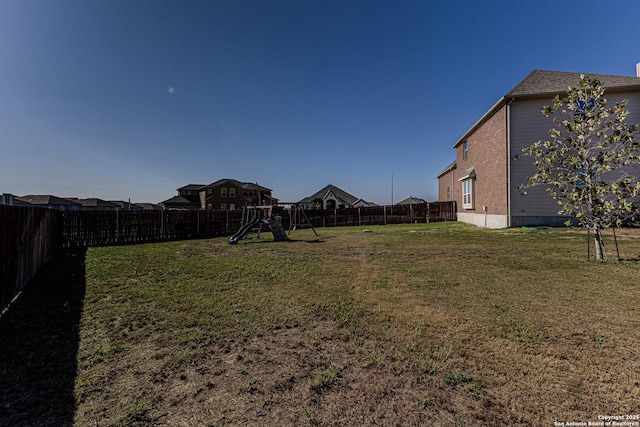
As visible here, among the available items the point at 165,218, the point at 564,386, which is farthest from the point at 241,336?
the point at 165,218

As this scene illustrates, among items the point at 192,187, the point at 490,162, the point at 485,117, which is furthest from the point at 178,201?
the point at 490,162

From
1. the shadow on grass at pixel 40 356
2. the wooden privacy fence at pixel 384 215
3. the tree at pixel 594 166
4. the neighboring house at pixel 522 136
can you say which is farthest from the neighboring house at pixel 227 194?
the shadow on grass at pixel 40 356

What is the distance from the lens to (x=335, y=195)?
4406 cm

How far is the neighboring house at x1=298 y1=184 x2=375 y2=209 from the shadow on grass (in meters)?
38.4

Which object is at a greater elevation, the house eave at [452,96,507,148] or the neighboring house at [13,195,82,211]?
the house eave at [452,96,507,148]

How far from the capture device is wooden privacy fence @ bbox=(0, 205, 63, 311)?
4434 millimetres

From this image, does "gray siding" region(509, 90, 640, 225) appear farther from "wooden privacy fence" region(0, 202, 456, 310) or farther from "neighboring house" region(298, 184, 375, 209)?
"neighboring house" region(298, 184, 375, 209)

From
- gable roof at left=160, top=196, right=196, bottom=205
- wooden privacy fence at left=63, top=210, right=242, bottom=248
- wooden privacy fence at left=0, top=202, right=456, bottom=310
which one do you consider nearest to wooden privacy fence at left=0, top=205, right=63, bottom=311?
wooden privacy fence at left=0, top=202, right=456, bottom=310

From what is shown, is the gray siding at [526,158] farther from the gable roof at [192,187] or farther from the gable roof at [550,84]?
the gable roof at [192,187]

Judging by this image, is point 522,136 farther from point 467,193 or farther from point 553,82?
point 467,193

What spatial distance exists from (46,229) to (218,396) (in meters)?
9.97

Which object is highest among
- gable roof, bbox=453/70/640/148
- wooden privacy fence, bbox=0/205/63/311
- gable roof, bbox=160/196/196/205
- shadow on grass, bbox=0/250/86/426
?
gable roof, bbox=453/70/640/148

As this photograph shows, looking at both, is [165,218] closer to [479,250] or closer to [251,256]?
[251,256]

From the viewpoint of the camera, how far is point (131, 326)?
3830 mm
